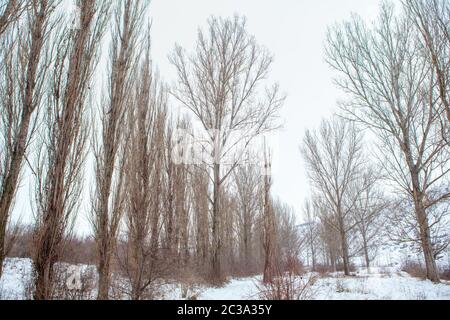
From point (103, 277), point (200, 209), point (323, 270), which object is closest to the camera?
point (103, 277)

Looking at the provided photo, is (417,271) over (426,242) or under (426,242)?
under

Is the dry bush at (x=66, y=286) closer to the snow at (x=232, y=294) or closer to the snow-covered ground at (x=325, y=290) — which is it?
the snow-covered ground at (x=325, y=290)

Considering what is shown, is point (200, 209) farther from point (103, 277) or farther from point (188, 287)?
point (103, 277)

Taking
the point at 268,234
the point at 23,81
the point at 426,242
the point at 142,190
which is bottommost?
the point at 426,242

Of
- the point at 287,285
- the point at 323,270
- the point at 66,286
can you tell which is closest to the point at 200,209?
the point at 323,270

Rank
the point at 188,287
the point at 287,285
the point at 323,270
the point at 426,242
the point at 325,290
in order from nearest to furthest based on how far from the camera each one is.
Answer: the point at 287,285 → the point at 325,290 → the point at 188,287 → the point at 426,242 → the point at 323,270

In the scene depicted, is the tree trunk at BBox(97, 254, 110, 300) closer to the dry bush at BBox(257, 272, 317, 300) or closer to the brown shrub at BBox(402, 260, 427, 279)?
the dry bush at BBox(257, 272, 317, 300)

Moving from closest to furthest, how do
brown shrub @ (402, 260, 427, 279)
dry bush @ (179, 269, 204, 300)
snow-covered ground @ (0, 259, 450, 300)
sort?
snow-covered ground @ (0, 259, 450, 300)
dry bush @ (179, 269, 204, 300)
brown shrub @ (402, 260, 427, 279)

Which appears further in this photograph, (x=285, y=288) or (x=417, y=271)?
(x=417, y=271)

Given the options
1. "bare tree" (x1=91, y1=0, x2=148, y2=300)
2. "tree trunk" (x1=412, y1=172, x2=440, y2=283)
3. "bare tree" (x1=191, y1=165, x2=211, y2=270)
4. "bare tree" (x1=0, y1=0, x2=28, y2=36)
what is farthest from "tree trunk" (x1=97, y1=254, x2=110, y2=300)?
"bare tree" (x1=191, y1=165, x2=211, y2=270)

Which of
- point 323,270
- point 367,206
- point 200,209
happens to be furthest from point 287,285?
point 367,206

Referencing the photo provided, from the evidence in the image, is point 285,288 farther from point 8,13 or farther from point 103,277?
point 8,13

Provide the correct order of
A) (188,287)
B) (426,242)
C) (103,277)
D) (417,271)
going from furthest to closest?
(417,271) → (426,242) → (188,287) → (103,277)

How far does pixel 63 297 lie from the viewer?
3977mm
